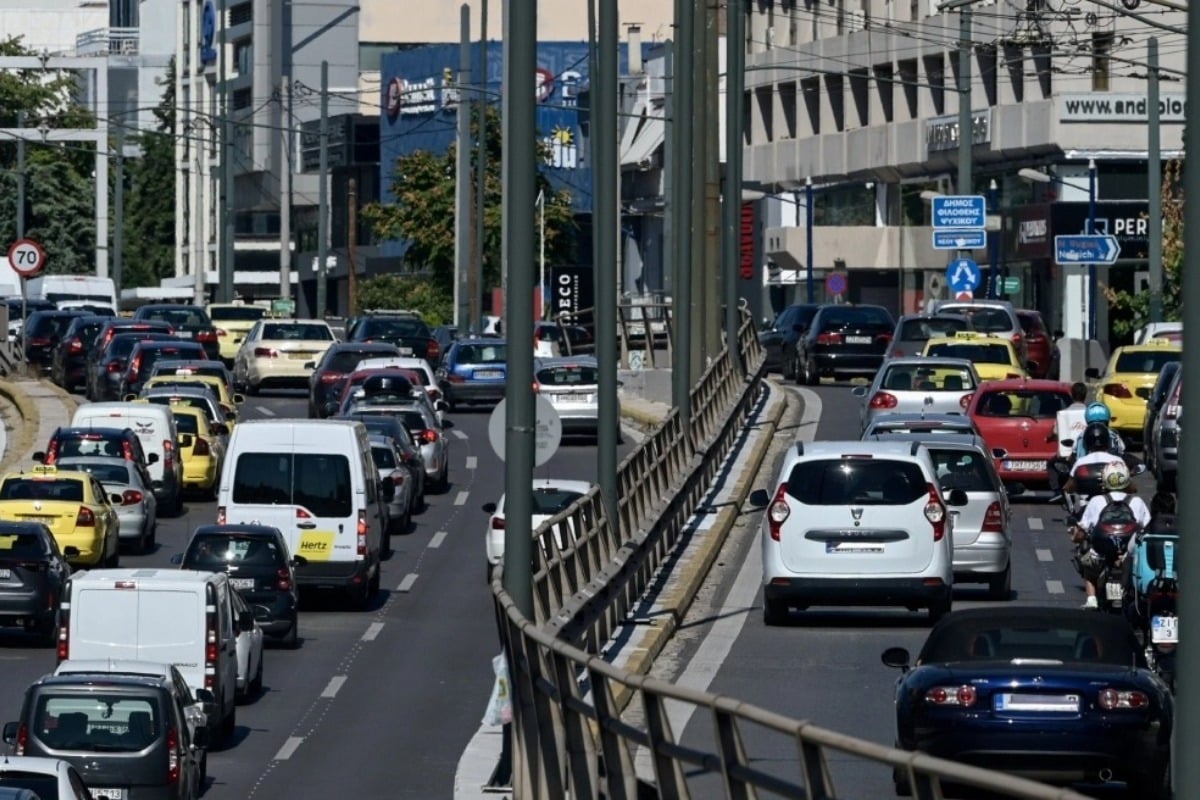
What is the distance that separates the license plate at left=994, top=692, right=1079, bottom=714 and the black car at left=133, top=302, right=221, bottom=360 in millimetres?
50982

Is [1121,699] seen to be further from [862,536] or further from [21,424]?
[21,424]

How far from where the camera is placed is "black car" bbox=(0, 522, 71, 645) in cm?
3212

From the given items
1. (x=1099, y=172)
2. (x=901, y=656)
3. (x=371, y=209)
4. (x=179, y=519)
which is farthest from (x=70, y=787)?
(x=371, y=209)

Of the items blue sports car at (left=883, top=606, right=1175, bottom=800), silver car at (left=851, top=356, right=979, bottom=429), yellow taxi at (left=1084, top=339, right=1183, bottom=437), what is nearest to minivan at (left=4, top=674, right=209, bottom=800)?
blue sports car at (left=883, top=606, right=1175, bottom=800)

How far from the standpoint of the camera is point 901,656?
659 inches

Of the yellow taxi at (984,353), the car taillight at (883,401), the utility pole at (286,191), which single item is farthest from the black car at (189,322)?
the car taillight at (883,401)

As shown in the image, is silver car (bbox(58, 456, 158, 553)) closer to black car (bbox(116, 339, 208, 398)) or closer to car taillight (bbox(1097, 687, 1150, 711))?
black car (bbox(116, 339, 208, 398))

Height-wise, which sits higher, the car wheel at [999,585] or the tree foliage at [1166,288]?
the tree foliage at [1166,288]

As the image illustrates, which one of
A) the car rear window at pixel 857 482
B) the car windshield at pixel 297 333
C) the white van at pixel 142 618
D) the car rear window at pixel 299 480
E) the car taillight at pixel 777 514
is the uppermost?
the car windshield at pixel 297 333

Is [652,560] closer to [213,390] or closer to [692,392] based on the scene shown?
[692,392]

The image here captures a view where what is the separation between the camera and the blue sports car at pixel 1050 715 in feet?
50.8

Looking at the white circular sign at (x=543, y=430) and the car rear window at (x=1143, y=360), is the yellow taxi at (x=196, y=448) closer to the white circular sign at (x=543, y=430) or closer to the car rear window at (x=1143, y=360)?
the car rear window at (x=1143, y=360)

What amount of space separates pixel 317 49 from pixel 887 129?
54718mm

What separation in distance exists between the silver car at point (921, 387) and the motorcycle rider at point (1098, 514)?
47.1 feet
